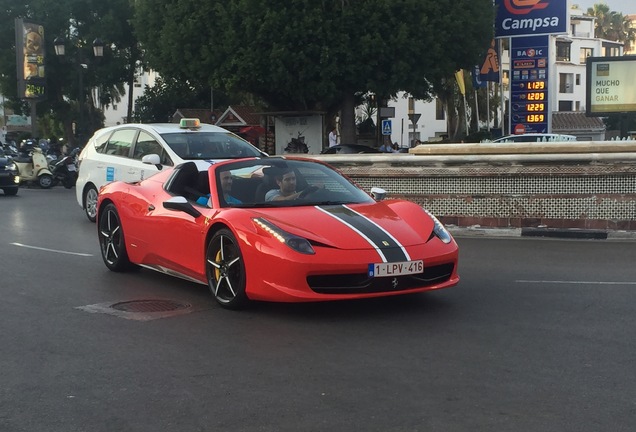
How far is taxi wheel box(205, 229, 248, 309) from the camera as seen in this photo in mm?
7629

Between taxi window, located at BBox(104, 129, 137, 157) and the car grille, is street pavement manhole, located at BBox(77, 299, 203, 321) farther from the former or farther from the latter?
taxi window, located at BBox(104, 129, 137, 157)

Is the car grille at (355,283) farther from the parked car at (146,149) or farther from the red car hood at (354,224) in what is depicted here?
the parked car at (146,149)

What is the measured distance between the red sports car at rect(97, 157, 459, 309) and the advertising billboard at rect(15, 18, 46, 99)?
135ft

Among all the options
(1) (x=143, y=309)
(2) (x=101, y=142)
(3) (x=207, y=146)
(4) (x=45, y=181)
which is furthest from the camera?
(4) (x=45, y=181)

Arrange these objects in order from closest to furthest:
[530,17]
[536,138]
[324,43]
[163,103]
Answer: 1. [536,138]
2. [324,43]
3. [530,17]
4. [163,103]

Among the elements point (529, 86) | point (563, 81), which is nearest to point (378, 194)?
point (529, 86)

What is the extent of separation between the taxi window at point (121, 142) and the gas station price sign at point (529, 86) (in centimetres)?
2138

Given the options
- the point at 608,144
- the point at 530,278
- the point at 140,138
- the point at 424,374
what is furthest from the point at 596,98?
the point at 424,374

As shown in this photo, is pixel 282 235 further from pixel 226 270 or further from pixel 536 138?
pixel 536 138

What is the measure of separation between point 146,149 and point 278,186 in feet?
22.1

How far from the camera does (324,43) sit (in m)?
→ 32.4

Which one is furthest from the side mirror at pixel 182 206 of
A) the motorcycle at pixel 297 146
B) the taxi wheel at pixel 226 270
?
the motorcycle at pixel 297 146

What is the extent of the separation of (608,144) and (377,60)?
1972 cm

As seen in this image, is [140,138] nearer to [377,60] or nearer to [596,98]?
[377,60]
